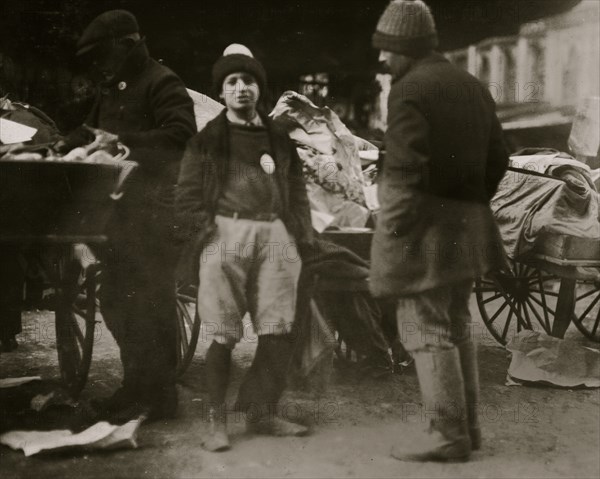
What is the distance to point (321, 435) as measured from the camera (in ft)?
12.0

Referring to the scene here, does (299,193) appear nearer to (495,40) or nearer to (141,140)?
(141,140)

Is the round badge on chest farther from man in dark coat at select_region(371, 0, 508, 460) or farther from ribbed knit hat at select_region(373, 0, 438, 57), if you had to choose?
ribbed knit hat at select_region(373, 0, 438, 57)

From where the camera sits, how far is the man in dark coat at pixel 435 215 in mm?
3305

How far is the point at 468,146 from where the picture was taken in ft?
11.2

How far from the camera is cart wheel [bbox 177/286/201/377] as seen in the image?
3696 millimetres

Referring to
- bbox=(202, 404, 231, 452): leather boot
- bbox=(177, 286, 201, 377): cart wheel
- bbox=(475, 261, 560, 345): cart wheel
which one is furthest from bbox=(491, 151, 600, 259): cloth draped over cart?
bbox=(202, 404, 231, 452): leather boot

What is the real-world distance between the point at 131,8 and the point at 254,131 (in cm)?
85

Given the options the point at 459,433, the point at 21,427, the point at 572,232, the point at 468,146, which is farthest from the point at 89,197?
the point at 572,232

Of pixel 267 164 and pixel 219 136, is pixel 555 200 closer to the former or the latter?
pixel 267 164

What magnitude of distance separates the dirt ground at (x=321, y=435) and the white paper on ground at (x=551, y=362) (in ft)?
0.64

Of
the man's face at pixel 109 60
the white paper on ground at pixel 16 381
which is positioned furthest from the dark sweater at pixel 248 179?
the white paper on ground at pixel 16 381

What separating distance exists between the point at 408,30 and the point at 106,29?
4.26 feet

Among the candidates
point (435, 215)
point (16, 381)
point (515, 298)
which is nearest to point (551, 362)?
point (515, 298)

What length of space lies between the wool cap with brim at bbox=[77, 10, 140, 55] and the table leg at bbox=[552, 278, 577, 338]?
291 cm
